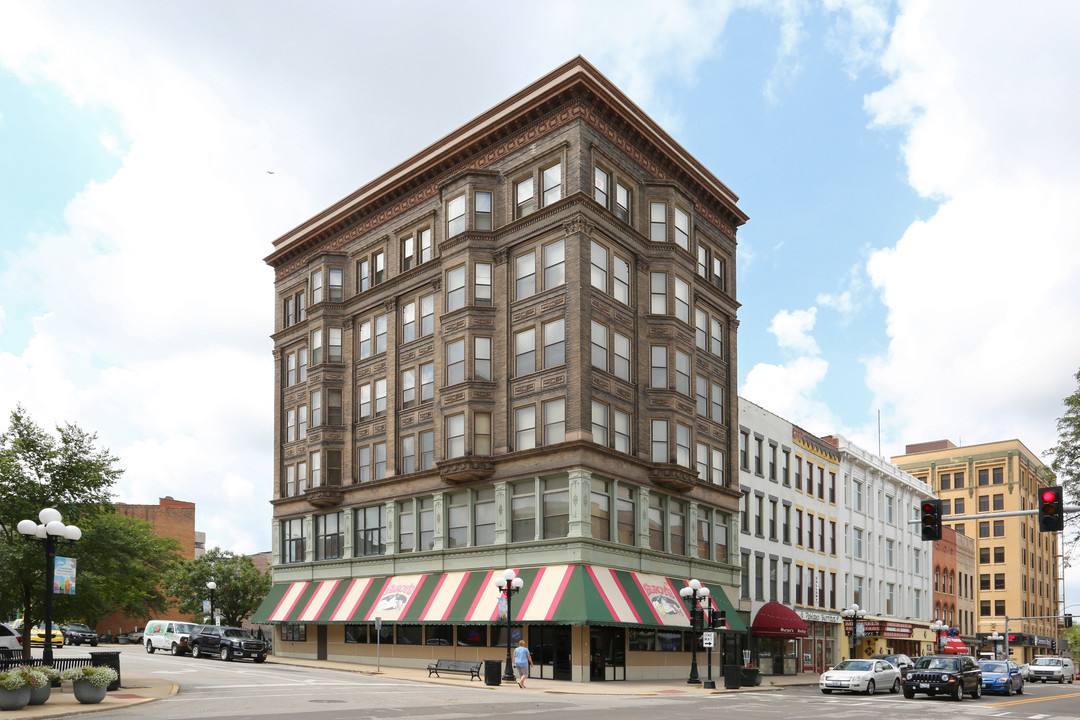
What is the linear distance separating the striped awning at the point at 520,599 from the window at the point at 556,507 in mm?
1624

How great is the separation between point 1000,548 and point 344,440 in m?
90.8

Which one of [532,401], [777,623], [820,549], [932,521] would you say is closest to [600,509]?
[532,401]

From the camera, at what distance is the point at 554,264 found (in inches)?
1729

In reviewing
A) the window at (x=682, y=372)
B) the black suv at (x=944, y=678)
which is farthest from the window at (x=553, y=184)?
the black suv at (x=944, y=678)

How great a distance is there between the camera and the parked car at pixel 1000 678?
42.8m

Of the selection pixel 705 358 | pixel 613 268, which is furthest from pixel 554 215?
pixel 705 358

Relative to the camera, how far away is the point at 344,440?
180 feet

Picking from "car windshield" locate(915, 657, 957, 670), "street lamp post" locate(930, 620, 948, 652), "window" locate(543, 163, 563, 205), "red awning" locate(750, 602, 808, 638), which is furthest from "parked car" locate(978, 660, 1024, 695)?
"street lamp post" locate(930, 620, 948, 652)

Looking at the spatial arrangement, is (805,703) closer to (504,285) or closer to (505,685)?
(505,685)

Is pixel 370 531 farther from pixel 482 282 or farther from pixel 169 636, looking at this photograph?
pixel 482 282

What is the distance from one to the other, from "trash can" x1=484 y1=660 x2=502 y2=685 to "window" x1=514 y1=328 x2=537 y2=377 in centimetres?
1401

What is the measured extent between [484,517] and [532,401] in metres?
6.05

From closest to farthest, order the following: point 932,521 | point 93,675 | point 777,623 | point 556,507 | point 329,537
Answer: point 93,675, point 932,521, point 556,507, point 777,623, point 329,537

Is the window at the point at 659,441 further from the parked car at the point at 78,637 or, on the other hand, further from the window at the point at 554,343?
the parked car at the point at 78,637
